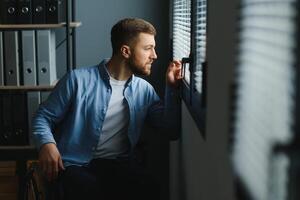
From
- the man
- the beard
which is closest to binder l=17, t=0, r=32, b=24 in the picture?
the man

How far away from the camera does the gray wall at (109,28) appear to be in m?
3.39

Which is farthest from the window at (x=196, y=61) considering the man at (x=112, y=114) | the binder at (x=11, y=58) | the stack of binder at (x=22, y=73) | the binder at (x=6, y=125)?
the binder at (x=6, y=125)

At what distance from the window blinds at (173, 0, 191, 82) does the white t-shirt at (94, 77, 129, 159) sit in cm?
32

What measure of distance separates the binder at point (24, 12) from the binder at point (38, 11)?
0.02m

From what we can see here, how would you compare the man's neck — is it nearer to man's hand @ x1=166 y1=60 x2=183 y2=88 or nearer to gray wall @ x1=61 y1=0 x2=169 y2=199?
man's hand @ x1=166 y1=60 x2=183 y2=88

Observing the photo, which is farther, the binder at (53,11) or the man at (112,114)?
the binder at (53,11)

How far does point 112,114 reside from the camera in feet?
8.34

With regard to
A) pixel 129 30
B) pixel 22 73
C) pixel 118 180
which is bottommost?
pixel 118 180

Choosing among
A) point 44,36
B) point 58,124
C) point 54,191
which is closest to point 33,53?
point 44,36

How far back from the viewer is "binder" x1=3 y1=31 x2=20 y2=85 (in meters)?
3.12

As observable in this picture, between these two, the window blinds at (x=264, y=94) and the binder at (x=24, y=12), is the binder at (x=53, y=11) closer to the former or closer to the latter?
the binder at (x=24, y=12)

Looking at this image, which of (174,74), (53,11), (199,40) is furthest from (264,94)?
(53,11)

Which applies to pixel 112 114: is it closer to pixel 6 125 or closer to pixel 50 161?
pixel 50 161

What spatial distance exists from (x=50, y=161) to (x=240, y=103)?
130 cm
